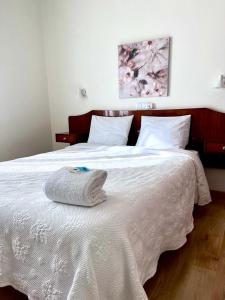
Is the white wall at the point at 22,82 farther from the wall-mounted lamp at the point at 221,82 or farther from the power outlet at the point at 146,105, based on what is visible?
the wall-mounted lamp at the point at 221,82

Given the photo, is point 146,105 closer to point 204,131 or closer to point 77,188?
point 204,131

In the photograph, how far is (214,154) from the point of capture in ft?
9.02

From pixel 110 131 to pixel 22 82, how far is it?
1480 millimetres

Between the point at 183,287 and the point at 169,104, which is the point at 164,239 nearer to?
the point at 183,287

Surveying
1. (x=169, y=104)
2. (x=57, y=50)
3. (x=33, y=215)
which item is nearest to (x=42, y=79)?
(x=57, y=50)

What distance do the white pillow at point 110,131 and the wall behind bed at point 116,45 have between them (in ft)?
0.98

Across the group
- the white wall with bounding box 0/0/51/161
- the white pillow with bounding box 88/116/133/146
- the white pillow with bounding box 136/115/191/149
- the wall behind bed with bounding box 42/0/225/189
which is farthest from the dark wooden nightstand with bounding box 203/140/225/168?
the white wall with bounding box 0/0/51/161

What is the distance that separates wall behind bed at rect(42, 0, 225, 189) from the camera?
267 centimetres

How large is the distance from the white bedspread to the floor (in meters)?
0.14

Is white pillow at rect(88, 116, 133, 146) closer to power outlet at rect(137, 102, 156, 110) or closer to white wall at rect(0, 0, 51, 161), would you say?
power outlet at rect(137, 102, 156, 110)

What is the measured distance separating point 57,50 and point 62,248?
3254mm

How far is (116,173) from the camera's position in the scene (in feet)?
5.85

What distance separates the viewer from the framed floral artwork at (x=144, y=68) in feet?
9.45

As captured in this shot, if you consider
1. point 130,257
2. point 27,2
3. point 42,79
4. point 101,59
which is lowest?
point 130,257
